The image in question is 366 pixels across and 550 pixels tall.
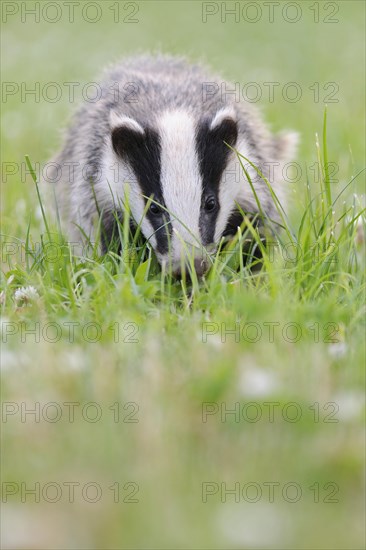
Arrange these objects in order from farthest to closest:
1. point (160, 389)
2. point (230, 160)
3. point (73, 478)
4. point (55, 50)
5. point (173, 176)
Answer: point (55, 50) → point (230, 160) → point (173, 176) → point (160, 389) → point (73, 478)

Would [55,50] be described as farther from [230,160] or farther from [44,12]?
[230,160]

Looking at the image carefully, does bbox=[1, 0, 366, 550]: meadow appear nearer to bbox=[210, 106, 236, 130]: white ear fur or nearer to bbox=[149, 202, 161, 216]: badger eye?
bbox=[149, 202, 161, 216]: badger eye

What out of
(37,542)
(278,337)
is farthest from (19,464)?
(278,337)

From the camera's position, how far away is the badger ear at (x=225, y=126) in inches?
172

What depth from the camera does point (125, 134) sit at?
441 cm

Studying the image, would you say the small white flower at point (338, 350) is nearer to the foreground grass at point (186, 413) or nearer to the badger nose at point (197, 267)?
the foreground grass at point (186, 413)

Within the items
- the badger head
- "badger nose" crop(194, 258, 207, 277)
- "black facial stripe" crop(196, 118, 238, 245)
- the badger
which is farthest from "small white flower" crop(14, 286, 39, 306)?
"black facial stripe" crop(196, 118, 238, 245)

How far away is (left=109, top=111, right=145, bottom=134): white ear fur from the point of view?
4.35 meters

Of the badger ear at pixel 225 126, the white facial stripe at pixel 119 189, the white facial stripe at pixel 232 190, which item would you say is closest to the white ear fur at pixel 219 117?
the badger ear at pixel 225 126

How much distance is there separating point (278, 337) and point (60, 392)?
840 mm

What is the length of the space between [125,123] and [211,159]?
1.50 ft

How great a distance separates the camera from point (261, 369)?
9.56 ft

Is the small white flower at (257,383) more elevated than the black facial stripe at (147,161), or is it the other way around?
the black facial stripe at (147,161)

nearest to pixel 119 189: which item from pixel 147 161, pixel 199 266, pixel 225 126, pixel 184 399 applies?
pixel 147 161
